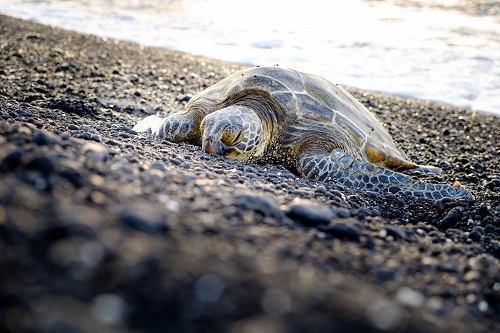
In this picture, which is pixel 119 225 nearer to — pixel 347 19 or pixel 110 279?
pixel 110 279

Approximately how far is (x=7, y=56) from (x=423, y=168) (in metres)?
6.79

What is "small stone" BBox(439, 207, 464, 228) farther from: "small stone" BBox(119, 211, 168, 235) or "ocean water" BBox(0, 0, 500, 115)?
"ocean water" BBox(0, 0, 500, 115)

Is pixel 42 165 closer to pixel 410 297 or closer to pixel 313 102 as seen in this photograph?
pixel 410 297

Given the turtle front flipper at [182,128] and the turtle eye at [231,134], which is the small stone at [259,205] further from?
the turtle front flipper at [182,128]

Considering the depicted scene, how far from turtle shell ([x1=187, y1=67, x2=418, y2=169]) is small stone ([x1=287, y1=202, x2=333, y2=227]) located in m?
2.11

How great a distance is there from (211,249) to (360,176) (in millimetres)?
2714

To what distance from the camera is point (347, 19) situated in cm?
1541

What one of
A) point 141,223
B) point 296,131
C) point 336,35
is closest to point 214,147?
point 296,131

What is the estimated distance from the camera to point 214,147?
410 centimetres

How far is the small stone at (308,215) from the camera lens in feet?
7.73

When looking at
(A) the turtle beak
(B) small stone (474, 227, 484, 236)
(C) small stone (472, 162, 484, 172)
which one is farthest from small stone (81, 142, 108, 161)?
(C) small stone (472, 162, 484, 172)

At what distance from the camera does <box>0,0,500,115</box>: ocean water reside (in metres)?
9.66

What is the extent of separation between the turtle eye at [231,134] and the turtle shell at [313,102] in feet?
2.05

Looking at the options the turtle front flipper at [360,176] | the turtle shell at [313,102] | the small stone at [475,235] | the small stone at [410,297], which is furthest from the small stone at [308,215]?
the turtle shell at [313,102]
